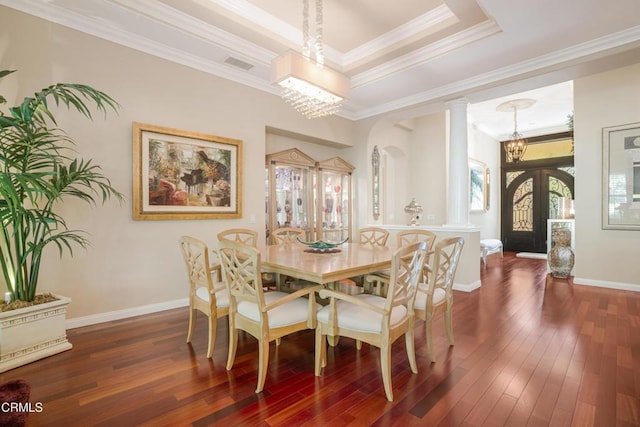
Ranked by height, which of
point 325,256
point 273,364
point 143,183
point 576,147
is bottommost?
point 273,364

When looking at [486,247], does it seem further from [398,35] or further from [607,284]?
[398,35]

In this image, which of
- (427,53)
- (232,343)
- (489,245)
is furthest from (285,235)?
(489,245)

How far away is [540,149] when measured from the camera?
26.9 ft

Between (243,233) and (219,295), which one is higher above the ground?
(243,233)

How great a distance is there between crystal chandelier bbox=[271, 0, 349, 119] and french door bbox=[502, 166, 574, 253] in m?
7.69

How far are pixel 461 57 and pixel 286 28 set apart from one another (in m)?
2.09

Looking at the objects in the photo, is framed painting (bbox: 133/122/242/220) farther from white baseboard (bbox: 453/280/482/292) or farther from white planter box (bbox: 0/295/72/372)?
white baseboard (bbox: 453/280/482/292)

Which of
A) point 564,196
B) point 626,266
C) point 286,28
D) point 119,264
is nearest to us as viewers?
point 119,264

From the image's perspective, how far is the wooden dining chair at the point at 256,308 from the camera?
6.31 ft

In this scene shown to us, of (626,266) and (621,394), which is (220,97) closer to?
(621,394)

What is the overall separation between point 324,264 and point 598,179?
4811mm

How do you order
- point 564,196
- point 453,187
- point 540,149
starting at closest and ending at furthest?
point 453,187
point 564,196
point 540,149

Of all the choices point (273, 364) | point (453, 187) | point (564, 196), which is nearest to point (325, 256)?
point (273, 364)

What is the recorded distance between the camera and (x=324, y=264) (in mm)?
2254
